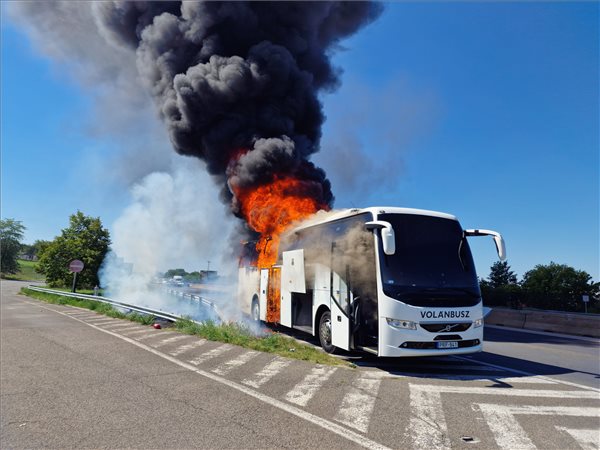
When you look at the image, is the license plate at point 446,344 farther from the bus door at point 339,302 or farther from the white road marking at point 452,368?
the bus door at point 339,302

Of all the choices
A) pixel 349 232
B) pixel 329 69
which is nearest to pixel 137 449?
pixel 349 232

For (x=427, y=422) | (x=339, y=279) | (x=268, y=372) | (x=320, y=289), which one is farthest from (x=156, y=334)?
(x=427, y=422)

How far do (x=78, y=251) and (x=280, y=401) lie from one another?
96.0 ft

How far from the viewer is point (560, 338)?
13.5 m

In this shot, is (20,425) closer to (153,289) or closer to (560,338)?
(560,338)

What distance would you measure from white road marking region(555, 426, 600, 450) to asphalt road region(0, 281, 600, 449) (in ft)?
0.04

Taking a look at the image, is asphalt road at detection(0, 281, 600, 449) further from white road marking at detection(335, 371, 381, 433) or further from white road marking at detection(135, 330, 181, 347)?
white road marking at detection(135, 330, 181, 347)

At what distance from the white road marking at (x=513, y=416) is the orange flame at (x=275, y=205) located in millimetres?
8953

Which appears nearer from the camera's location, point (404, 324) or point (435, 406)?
point (435, 406)

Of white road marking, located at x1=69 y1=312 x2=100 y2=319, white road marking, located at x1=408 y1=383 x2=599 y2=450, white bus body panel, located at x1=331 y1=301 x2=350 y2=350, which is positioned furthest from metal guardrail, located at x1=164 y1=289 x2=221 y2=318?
white road marking, located at x1=408 y1=383 x2=599 y2=450

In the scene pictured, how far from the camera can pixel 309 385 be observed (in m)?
5.91

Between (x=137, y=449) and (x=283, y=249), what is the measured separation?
768 centimetres

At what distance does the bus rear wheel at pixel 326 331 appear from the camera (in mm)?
8438

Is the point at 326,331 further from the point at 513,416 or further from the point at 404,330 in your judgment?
the point at 513,416
